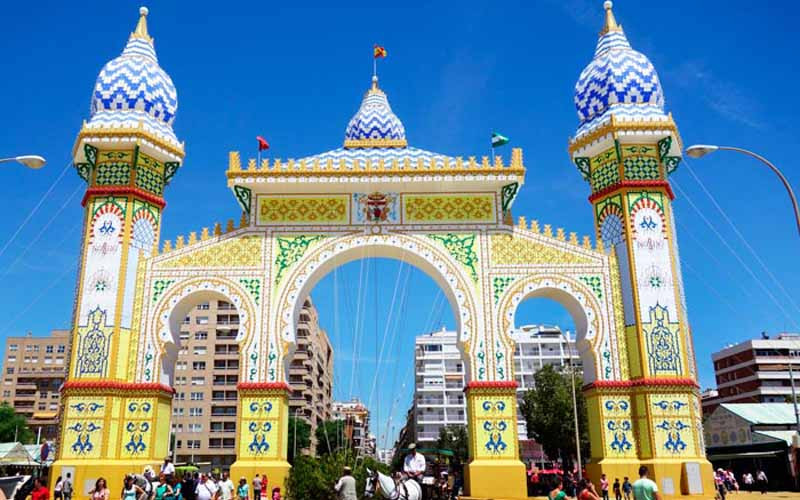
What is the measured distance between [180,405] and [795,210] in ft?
179

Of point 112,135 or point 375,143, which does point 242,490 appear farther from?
point 375,143

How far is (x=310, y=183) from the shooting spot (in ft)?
71.1

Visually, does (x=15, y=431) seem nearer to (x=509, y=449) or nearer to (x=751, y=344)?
(x=509, y=449)

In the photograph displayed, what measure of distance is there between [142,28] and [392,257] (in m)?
12.0

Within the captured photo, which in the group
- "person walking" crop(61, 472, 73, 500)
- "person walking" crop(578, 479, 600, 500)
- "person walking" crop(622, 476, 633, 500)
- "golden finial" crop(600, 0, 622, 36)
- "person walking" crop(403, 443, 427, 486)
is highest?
"golden finial" crop(600, 0, 622, 36)

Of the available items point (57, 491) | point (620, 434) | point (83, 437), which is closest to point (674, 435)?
point (620, 434)

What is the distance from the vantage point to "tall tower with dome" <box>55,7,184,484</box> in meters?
19.4

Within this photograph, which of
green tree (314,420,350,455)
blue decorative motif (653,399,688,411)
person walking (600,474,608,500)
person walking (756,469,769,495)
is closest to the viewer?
person walking (600,474,608,500)

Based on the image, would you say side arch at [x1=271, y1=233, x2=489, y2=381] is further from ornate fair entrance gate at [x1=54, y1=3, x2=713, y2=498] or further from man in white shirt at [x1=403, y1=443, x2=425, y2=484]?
man in white shirt at [x1=403, y1=443, x2=425, y2=484]

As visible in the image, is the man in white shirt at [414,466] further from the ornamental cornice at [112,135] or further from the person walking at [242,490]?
the ornamental cornice at [112,135]

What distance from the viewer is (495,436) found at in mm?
19625

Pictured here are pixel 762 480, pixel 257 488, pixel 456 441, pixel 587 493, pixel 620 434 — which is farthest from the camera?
pixel 456 441

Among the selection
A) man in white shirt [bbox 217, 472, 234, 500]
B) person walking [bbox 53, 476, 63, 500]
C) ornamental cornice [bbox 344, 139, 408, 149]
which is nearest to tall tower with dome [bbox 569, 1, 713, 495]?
ornamental cornice [bbox 344, 139, 408, 149]

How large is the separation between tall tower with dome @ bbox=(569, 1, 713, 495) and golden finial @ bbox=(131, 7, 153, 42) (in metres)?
15.2
